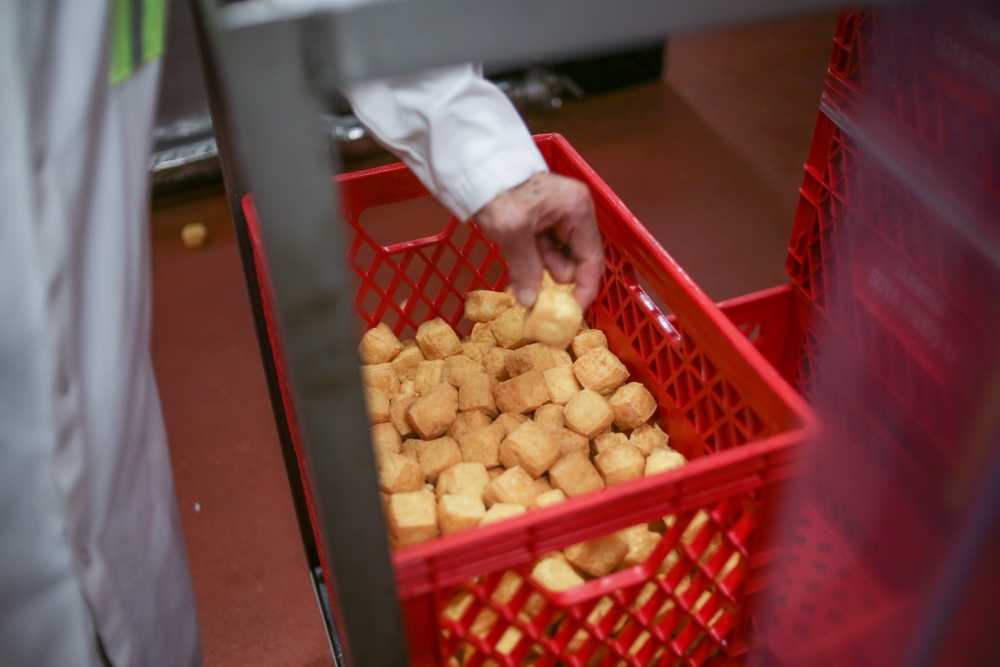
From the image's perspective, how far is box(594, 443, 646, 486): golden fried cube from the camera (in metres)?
1.07

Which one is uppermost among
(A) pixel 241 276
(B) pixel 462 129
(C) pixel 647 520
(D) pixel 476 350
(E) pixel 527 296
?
(B) pixel 462 129

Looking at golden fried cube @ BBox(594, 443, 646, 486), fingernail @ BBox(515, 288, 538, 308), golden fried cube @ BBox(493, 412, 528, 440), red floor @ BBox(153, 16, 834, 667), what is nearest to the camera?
fingernail @ BBox(515, 288, 538, 308)

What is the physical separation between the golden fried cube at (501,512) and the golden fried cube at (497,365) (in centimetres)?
35

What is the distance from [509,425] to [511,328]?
0.20 metres

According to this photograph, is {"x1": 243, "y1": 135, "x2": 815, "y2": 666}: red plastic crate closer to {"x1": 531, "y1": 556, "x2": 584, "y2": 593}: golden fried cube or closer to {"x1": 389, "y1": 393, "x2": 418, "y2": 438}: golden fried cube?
{"x1": 531, "y1": 556, "x2": 584, "y2": 593}: golden fried cube

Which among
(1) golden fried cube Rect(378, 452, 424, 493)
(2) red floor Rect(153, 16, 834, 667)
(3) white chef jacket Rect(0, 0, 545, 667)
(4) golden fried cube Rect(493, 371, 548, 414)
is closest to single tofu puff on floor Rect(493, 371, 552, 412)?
(4) golden fried cube Rect(493, 371, 548, 414)

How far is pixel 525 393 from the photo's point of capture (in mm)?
1210

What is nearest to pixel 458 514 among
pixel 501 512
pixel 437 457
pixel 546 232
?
pixel 501 512

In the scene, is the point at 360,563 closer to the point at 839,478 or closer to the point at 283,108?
the point at 283,108

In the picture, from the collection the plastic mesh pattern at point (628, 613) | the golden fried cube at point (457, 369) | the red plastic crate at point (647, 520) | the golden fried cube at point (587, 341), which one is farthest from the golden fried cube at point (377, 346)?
the plastic mesh pattern at point (628, 613)

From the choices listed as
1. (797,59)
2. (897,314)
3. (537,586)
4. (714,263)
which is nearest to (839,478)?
(897,314)

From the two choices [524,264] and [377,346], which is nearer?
[524,264]

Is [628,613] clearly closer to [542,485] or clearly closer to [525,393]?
[542,485]

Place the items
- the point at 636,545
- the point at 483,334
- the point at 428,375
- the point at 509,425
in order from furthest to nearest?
1. the point at 483,334
2. the point at 428,375
3. the point at 509,425
4. the point at 636,545
